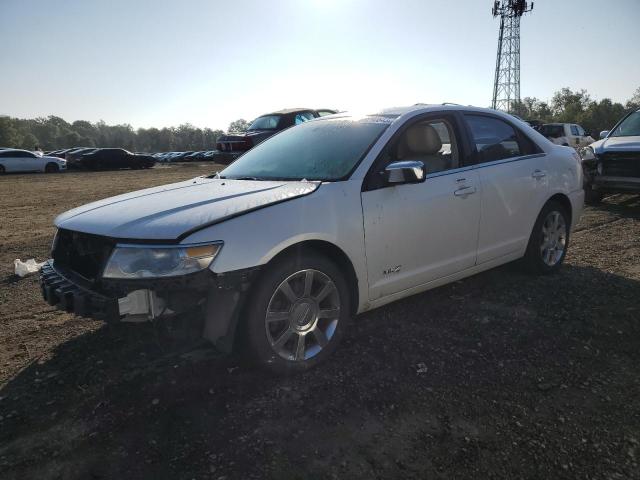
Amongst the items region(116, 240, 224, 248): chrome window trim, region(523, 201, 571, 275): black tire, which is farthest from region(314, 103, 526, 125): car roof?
region(116, 240, 224, 248): chrome window trim

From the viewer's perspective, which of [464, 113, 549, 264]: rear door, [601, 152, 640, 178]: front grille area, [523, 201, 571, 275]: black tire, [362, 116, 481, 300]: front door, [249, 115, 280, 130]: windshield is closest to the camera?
[362, 116, 481, 300]: front door

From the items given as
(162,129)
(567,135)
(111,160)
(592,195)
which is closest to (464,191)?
(592,195)

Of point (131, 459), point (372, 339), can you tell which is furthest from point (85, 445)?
point (372, 339)

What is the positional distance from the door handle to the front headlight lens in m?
1.96

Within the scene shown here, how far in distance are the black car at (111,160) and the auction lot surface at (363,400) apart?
29.4 m

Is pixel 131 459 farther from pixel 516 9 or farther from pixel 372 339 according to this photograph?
pixel 516 9

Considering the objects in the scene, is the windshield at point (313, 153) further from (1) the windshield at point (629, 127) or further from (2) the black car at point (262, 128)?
(1) the windshield at point (629, 127)

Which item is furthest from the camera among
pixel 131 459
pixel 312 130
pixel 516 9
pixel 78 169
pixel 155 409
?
pixel 516 9

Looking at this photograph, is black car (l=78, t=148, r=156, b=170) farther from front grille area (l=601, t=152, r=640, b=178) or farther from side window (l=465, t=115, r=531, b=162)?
side window (l=465, t=115, r=531, b=162)

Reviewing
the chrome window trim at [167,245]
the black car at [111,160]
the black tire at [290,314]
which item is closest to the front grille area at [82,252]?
the chrome window trim at [167,245]

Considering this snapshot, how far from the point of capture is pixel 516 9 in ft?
161

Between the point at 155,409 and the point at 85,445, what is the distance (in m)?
0.37

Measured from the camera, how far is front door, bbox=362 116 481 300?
311cm

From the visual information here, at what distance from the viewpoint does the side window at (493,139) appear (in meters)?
3.92
